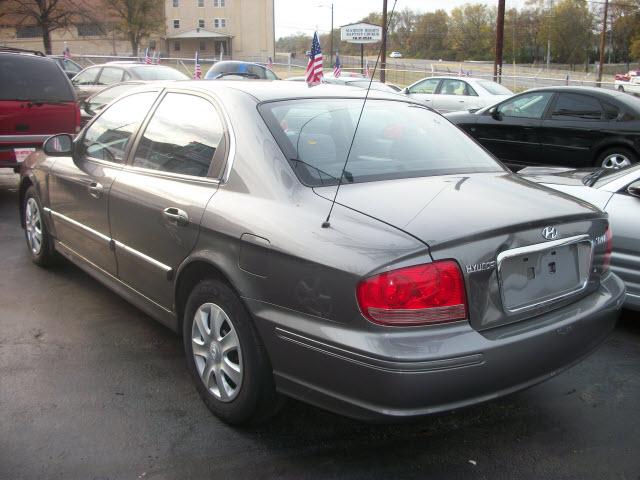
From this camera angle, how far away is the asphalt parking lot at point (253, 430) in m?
2.81

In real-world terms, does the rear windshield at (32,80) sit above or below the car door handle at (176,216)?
above

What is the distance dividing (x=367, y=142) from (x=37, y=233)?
337 centimetres

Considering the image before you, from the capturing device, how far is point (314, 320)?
8.46 ft

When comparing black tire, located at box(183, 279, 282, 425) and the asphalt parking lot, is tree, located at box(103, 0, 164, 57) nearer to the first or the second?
the asphalt parking lot

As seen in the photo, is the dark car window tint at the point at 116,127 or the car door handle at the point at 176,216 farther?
the dark car window tint at the point at 116,127

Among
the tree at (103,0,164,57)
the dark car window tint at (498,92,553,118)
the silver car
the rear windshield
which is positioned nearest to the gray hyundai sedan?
the silver car

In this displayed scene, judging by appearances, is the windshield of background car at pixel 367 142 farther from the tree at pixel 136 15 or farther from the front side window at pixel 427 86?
the tree at pixel 136 15

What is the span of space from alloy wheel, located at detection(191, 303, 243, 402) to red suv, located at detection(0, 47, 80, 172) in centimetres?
577

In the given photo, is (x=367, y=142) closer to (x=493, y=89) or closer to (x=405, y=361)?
(x=405, y=361)

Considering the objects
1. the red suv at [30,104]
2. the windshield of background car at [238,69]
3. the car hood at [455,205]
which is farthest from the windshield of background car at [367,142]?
the windshield of background car at [238,69]

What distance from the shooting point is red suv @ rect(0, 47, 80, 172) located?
26.0 feet

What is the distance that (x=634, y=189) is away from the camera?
4.36 m

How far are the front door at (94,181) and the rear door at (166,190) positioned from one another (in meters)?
0.17

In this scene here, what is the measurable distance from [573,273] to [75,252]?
341 cm
